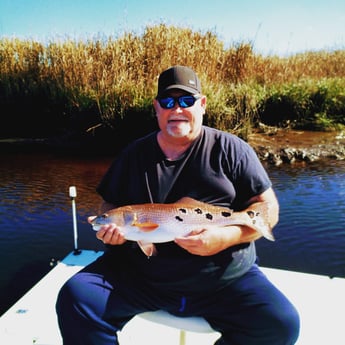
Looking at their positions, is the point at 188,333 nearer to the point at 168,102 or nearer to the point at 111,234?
the point at 111,234

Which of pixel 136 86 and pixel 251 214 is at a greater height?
pixel 136 86

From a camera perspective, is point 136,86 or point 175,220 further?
point 136,86

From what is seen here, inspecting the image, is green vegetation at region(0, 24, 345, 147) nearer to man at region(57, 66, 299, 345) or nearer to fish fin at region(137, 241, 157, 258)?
man at region(57, 66, 299, 345)

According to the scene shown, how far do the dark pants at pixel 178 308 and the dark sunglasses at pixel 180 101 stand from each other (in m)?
1.09

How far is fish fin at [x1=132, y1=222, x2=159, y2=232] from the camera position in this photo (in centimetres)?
212

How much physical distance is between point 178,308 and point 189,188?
0.69 meters

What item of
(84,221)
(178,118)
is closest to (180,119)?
(178,118)

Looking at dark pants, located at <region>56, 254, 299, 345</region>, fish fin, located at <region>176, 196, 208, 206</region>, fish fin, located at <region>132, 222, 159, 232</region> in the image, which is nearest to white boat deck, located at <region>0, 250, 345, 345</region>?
dark pants, located at <region>56, 254, 299, 345</region>

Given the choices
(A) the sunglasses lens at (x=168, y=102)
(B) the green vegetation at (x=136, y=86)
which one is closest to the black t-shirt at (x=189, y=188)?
(A) the sunglasses lens at (x=168, y=102)

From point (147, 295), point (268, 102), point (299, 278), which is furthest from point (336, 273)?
point (268, 102)

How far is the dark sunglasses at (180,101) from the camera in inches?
95.3

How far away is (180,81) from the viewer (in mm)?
2424

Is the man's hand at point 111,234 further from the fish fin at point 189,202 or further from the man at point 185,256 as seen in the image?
the fish fin at point 189,202

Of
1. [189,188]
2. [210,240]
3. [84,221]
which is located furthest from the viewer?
[84,221]
